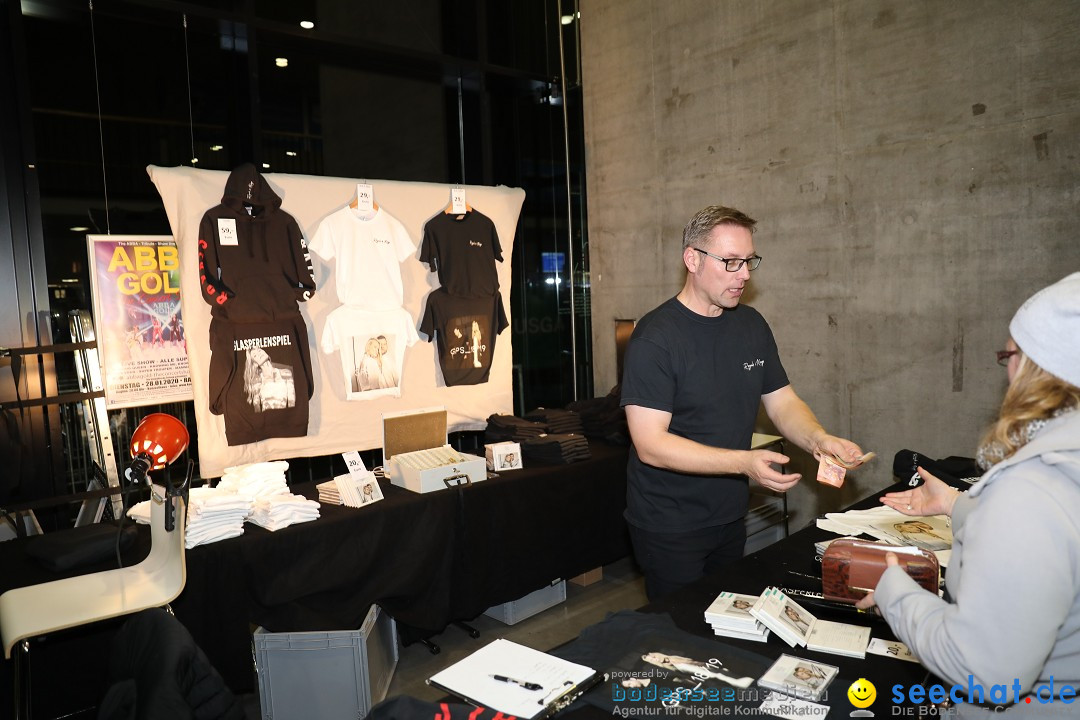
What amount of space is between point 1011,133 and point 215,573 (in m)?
4.05

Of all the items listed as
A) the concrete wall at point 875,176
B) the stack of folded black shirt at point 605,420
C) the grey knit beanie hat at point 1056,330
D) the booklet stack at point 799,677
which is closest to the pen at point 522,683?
the booklet stack at point 799,677

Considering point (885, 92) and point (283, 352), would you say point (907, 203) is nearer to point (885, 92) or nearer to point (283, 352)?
point (885, 92)

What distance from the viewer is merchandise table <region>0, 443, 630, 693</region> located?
279 cm

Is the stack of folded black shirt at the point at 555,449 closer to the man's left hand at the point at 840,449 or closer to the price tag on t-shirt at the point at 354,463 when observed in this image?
the price tag on t-shirt at the point at 354,463

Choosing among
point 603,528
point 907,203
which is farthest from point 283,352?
point 907,203

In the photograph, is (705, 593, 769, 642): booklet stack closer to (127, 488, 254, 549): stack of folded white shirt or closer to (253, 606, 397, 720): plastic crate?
(253, 606, 397, 720): plastic crate

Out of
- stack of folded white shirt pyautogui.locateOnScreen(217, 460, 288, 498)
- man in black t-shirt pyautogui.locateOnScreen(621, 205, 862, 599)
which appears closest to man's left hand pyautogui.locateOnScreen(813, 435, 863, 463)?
man in black t-shirt pyautogui.locateOnScreen(621, 205, 862, 599)

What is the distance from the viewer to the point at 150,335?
11.4 feet

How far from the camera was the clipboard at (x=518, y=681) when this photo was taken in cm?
133

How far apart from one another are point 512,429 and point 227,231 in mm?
1871

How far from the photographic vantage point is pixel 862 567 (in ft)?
5.21

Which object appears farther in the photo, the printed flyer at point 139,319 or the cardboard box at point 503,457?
the cardboard box at point 503,457

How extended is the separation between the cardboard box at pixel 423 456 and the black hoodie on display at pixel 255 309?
1.80ft

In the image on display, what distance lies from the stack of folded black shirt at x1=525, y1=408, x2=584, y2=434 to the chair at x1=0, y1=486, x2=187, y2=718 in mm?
2279
